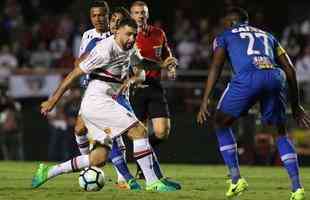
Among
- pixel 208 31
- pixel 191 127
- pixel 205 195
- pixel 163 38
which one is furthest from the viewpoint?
pixel 208 31

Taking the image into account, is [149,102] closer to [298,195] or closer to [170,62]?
[170,62]

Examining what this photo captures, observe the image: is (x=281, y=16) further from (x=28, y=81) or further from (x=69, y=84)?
(x=69, y=84)

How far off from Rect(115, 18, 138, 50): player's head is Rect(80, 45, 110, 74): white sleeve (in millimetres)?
201

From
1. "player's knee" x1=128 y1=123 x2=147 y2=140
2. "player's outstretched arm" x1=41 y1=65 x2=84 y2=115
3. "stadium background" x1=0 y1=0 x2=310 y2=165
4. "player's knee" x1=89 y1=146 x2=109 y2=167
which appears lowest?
"stadium background" x1=0 y1=0 x2=310 y2=165

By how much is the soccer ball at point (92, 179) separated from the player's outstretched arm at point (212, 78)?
49.7 inches

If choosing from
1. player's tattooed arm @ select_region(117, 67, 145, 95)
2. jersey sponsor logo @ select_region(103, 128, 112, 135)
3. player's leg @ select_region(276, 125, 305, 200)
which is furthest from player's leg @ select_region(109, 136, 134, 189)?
player's leg @ select_region(276, 125, 305, 200)

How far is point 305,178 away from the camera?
1425 cm

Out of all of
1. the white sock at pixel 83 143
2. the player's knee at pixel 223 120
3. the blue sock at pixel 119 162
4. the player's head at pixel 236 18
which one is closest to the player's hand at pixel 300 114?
the player's knee at pixel 223 120

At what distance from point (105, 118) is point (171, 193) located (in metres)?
1.20

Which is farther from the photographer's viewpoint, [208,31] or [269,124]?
[208,31]

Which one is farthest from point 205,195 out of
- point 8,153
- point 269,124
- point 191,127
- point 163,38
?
point 8,153

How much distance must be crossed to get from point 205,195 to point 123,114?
131 centimetres

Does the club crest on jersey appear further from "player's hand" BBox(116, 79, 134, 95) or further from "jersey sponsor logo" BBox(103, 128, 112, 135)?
"jersey sponsor logo" BBox(103, 128, 112, 135)

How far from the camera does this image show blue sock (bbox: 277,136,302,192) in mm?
10077
